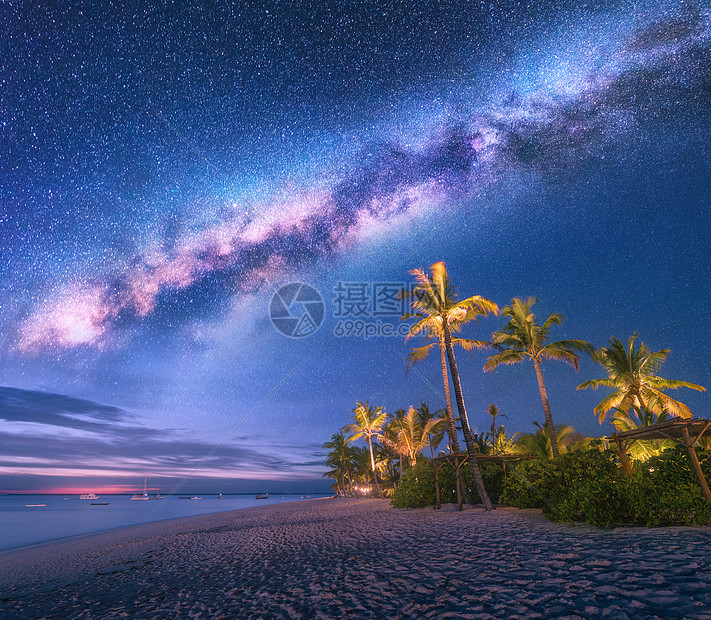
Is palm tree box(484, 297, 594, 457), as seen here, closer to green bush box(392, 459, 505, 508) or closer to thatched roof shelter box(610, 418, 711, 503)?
green bush box(392, 459, 505, 508)

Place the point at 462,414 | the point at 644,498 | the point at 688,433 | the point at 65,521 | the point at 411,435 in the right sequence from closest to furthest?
1. the point at 644,498
2. the point at 688,433
3. the point at 462,414
4. the point at 411,435
5. the point at 65,521

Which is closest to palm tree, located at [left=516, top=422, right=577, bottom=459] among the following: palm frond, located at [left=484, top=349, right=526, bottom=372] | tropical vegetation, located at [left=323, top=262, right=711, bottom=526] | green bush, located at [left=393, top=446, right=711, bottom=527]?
tropical vegetation, located at [left=323, top=262, right=711, bottom=526]

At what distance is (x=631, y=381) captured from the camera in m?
29.3

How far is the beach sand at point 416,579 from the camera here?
5.29m

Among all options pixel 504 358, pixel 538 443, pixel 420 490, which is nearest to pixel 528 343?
pixel 504 358

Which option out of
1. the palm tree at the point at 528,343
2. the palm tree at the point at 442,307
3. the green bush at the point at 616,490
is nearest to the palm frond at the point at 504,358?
the palm tree at the point at 528,343

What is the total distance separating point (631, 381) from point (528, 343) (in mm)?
11173

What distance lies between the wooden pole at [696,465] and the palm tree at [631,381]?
20364mm

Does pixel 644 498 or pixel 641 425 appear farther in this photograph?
pixel 641 425

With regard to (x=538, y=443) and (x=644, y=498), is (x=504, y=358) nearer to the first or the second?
(x=538, y=443)

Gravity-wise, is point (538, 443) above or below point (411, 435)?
below

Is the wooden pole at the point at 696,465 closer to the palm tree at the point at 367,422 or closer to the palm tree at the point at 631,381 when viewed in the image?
the palm tree at the point at 631,381

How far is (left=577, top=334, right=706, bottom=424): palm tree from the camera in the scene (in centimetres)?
2872

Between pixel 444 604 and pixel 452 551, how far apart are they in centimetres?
381
